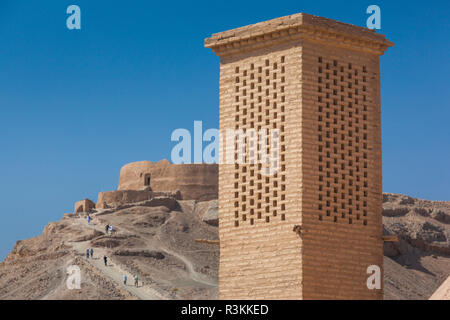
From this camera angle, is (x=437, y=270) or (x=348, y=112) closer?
(x=348, y=112)

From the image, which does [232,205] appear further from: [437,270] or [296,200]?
A: [437,270]

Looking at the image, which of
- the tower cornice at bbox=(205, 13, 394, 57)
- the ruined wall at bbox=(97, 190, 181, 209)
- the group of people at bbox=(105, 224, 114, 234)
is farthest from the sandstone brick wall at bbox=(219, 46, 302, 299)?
the ruined wall at bbox=(97, 190, 181, 209)

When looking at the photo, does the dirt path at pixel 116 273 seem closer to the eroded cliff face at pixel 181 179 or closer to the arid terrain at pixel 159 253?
the arid terrain at pixel 159 253

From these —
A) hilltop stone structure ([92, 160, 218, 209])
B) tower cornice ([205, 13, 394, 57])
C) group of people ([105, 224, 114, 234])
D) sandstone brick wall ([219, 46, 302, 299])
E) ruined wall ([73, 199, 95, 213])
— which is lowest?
sandstone brick wall ([219, 46, 302, 299])

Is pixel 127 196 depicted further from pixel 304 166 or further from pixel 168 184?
pixel 304 166

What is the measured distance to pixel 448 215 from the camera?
71062 millimetres

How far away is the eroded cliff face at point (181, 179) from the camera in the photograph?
240ft

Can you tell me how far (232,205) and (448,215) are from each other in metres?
49.9

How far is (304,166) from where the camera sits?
75.6ft

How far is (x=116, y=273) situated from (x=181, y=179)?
2168 centimetres

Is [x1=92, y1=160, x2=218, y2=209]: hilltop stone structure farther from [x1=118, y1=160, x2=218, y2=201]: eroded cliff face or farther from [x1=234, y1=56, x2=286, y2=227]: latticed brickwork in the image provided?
[x1=234, y1=56, x2=286, y2=227]: latticed brickwork

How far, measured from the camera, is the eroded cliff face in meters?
73.0

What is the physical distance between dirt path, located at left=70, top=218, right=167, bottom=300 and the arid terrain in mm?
59
